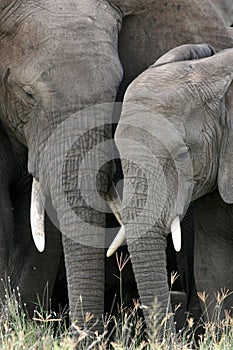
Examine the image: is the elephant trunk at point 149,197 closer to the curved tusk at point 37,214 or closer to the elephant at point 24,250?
the curved tusk at point 37,214

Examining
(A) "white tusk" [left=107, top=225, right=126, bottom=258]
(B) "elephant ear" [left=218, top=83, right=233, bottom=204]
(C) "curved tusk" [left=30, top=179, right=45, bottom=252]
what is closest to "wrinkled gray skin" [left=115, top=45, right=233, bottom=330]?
(B) "elephant ear" [left=218, top=83, right=233, bottom=204]

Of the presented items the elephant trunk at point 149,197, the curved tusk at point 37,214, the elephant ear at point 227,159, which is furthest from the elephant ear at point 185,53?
the curved tusk at point 37,214

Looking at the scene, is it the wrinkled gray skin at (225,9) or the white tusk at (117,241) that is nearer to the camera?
the white tusk at (117,241)

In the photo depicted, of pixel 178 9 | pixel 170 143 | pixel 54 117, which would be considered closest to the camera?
pixel 170 143

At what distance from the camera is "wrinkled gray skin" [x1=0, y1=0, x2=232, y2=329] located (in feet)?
24.6

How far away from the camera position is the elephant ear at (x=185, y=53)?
Result: 7426 millimetres

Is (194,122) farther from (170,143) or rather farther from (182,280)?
(182,280)

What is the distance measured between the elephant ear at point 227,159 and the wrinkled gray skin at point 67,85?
2.01 ft

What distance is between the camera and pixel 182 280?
347 inches

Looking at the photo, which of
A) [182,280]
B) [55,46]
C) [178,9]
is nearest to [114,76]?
[55,46]

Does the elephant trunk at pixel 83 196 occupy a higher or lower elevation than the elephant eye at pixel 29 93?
lower

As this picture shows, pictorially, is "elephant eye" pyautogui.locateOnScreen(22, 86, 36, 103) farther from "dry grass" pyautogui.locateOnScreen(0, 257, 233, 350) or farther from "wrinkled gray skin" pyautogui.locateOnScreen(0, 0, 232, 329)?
"dry grass" pyautogui.locateOnScreen(0, 257, 233, 350)

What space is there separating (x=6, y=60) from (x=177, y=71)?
1.07 meters

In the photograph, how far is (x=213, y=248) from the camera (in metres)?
7.93
